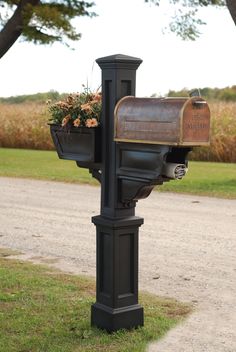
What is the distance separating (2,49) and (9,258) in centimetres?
1574

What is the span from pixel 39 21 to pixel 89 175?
8008 millimetres

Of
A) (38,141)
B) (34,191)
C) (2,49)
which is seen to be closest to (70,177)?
(34,191)

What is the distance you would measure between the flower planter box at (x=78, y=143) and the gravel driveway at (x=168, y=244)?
142cm

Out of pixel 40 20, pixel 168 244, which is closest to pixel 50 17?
pixel 40 20

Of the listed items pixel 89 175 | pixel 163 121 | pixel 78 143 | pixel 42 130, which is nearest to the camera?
pixel 163 121

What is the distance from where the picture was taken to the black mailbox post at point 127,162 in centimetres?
427

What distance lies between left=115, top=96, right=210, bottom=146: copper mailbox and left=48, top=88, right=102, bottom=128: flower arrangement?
286 mm

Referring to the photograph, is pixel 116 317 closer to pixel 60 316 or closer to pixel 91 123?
pixel 60 316

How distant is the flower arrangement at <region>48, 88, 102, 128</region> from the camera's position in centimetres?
481

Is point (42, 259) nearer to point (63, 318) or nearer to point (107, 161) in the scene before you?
point (63, 318)

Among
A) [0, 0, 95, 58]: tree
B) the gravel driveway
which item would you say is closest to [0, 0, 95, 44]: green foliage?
[0, 0, 95, 58]: tree

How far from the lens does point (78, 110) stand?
4871mm

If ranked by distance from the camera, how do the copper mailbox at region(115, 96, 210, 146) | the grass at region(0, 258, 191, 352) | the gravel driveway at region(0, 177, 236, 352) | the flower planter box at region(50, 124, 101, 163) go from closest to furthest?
the copper mailbox at region(115, 96, 210, 146), the grass at region(0, 258, 191, 352), the flower planter box at region(50, 124, 101, 163), the gravel driveway at region(0, 177, 236, 352)

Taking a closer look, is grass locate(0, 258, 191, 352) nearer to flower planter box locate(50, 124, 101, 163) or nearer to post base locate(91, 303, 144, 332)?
post base locate(91, 303, 144, 332)
